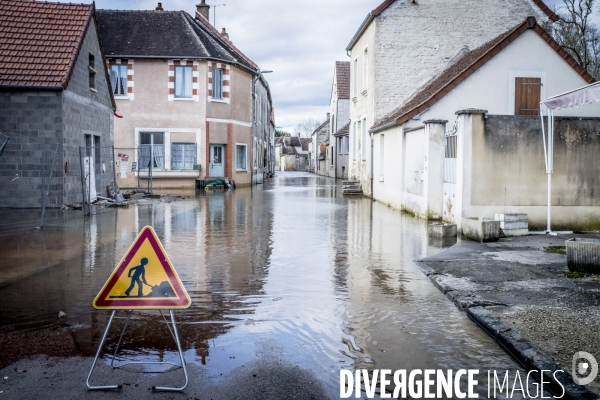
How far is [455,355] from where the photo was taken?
516 centimetres

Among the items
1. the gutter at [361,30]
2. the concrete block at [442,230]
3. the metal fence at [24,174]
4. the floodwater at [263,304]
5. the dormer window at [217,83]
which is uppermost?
the gutter at [361,30]

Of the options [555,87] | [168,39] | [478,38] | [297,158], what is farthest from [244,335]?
[297,158]

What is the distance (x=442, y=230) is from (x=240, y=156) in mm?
23318

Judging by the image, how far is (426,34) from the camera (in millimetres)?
24719

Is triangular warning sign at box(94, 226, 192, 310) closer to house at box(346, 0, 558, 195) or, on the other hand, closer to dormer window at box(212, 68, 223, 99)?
house at box(346, 0, 558, 195)

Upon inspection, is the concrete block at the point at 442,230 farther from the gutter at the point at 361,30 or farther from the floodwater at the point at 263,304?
the gutter at the point at 361,30

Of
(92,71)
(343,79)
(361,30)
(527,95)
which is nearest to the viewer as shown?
(527,95)

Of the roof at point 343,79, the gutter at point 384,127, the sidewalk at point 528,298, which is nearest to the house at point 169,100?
the gutter at point 384,127

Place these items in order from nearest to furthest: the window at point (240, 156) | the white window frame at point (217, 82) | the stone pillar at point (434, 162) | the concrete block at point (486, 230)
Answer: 1. the concrete block at point (486, 230)
2. the stone pillar at point (434, 162)
3. the white window frame at point (217, 82)
4. the window at point (240, 156)

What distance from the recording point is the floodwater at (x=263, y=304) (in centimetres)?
514

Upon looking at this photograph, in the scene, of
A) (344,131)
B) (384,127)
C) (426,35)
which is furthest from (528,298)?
(344,131)

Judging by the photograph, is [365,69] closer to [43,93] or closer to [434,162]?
[434,162]

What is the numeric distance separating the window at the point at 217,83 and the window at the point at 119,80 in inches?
183

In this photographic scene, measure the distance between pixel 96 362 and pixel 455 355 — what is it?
2974 mm
